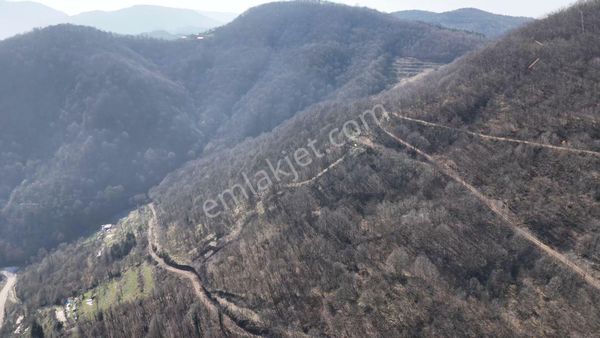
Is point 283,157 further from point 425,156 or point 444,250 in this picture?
point 444,250

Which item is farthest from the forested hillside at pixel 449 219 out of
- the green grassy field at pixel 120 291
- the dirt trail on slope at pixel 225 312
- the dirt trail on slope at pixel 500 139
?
the green grassy field at pixel 120 291

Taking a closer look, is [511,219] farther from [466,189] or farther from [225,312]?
[225,312]

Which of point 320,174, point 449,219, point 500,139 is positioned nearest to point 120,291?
point 320,174

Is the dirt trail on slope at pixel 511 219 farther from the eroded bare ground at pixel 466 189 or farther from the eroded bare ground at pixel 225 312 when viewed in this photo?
the eroded bare ground at pixel 225 312

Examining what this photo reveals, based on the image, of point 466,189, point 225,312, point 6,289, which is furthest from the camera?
point 6,289

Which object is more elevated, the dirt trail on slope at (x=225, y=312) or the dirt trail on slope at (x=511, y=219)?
the dirt trail on slope at (x=511, y=219)
